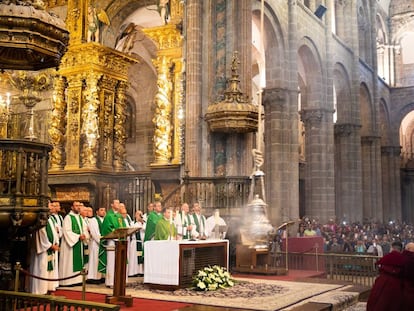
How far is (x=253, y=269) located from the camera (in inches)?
484

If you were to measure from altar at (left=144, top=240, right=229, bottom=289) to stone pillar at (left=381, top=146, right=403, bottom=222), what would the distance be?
26.6m

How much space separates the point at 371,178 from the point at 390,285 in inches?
1059

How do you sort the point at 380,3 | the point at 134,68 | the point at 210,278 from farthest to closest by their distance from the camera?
the point at 380,3, the point at 134,68, the point at 210,278

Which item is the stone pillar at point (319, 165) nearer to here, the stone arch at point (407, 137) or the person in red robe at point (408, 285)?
the stone arch at point (407, 137)

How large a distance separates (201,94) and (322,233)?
6.94 m

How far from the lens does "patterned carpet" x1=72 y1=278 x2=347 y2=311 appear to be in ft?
27.3

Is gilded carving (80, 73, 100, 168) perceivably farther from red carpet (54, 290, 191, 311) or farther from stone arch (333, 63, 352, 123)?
stone arch (333, 63, 352, 123)

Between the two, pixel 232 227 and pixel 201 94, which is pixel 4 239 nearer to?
pixel 232 227

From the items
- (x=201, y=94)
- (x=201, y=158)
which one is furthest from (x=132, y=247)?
(x=201, y=94)

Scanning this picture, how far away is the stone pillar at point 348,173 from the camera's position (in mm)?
27375

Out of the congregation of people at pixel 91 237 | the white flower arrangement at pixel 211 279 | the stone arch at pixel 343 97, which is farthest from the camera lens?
the stone arch at pixel 343 97

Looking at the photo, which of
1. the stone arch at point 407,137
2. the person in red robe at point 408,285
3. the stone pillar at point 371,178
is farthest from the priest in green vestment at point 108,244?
the stone arch at point 407,137

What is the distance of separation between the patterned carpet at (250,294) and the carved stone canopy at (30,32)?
4080 millimetres

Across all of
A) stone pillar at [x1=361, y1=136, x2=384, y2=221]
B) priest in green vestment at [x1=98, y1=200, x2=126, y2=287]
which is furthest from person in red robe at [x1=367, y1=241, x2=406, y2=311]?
stone pillar at [x1=361, y1=136, x2=384, y2=221]
